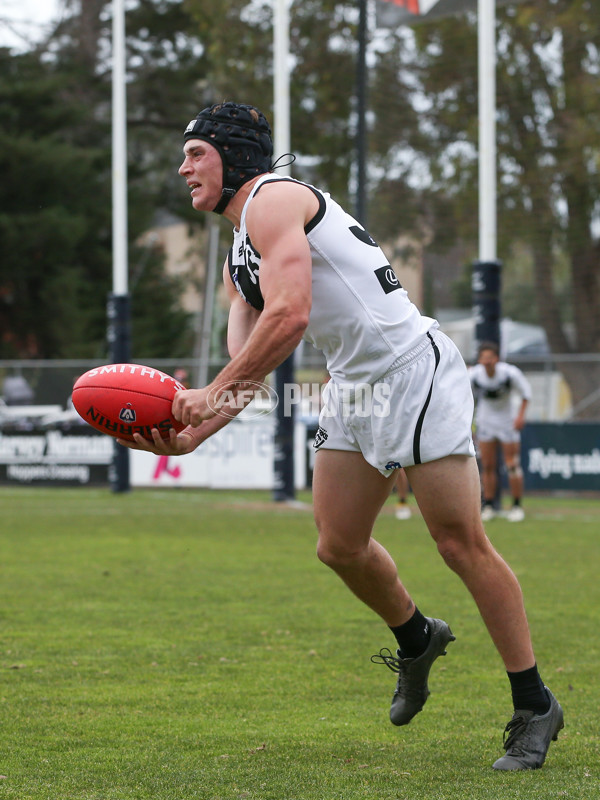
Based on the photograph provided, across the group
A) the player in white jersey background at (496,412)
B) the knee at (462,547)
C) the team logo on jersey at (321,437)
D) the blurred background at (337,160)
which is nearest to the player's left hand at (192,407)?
the team logo on jersey at (321,437)

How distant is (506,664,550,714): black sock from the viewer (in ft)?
13.6

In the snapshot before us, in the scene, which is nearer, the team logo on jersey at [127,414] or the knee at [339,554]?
the team logo on jersey at [127,414]

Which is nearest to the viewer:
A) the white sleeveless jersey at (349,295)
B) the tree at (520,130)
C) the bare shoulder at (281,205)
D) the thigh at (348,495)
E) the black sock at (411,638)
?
the bare shoulder at (281,205)

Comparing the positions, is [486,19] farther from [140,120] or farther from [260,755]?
[140,120]

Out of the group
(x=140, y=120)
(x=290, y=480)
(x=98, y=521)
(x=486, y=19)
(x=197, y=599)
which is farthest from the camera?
(x=140, y=120)

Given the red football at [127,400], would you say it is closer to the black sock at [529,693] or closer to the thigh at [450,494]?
the thigh at [450,494]

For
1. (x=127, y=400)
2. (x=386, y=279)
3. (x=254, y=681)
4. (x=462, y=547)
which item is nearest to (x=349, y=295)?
(x=386, y=279)

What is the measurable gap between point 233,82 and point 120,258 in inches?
382

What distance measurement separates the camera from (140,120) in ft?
121

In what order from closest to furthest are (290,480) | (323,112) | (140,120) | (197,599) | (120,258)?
(197,599), (290,480), (120,258), (323,112), (140,120)

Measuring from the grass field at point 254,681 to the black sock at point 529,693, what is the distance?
0.21m

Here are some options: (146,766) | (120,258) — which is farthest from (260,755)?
(120,258)

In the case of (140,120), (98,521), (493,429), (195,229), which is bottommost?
(98,521)

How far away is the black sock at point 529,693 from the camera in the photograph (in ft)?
13.6
